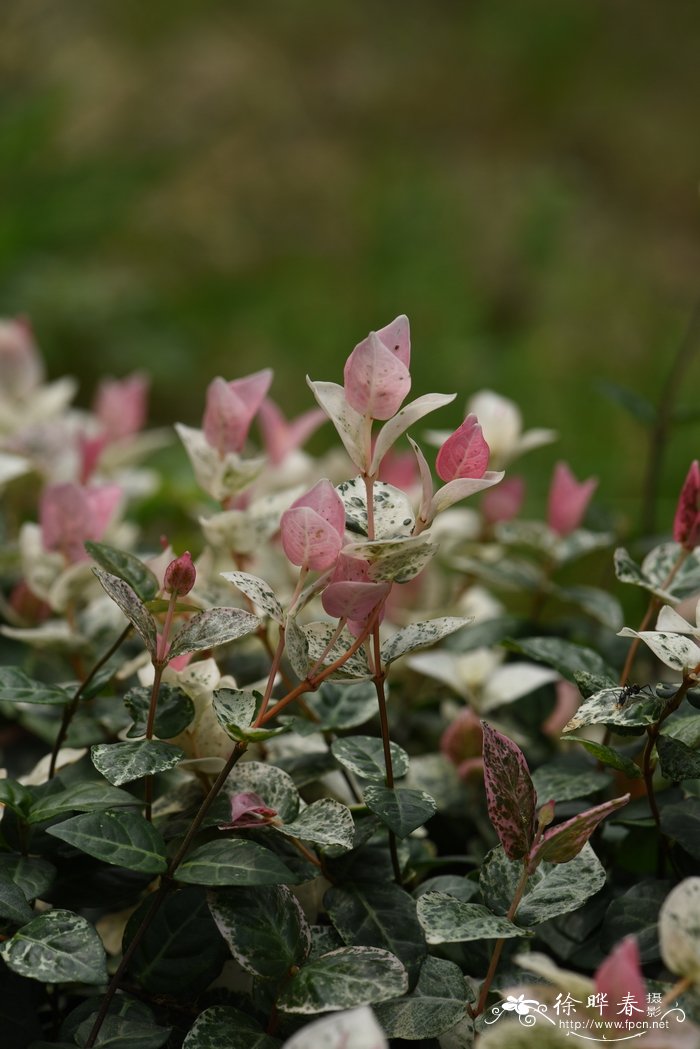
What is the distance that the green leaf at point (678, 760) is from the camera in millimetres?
441

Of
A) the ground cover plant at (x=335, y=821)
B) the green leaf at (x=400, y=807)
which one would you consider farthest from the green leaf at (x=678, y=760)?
the green leaf at (x=400, y=807)

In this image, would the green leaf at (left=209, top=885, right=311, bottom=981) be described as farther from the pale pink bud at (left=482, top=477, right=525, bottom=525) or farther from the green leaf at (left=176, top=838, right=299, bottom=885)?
the pale pink bud at (left=482, top=477, right=525, bottom=525)

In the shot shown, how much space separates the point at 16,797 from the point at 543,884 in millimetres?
235

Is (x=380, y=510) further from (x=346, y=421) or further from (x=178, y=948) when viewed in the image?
(x=178, y=948)

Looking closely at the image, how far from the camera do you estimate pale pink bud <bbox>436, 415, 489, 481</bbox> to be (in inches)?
17.0

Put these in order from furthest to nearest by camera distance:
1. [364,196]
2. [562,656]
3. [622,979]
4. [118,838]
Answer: [364,196]
[562,656]
[118,838]
[622,979]

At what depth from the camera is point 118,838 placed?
42 cm

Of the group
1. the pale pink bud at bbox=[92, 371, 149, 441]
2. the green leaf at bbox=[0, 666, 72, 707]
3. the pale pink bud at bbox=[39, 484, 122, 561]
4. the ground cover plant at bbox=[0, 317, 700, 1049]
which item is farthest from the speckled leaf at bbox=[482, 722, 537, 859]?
the pale pink bud at bbox=[92, 371, 149, 441]

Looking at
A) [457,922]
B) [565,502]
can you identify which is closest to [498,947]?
[457,922]

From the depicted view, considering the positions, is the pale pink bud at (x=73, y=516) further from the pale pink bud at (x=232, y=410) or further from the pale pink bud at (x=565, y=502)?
the pale pink bud at (x=565, y=502)

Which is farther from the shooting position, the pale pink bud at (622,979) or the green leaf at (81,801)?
the green leaf at (81,801)

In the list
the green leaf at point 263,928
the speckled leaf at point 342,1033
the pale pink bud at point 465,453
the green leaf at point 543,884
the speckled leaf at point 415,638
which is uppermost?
the pale pink bud at point 465,453

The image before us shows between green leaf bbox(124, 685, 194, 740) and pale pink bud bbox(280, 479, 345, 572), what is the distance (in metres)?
0.10

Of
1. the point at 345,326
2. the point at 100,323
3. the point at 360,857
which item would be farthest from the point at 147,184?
the point at 360,857
